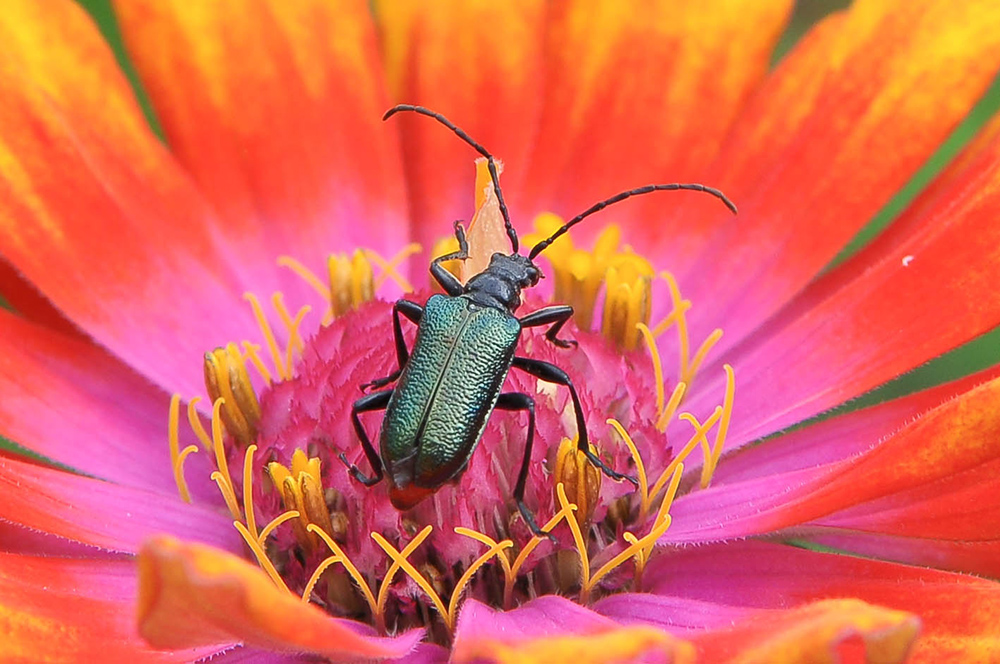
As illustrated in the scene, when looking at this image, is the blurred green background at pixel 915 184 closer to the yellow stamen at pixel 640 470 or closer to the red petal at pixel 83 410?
the yellow stamen at pixel 640 470

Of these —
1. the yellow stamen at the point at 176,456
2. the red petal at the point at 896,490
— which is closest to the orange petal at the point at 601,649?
the red petal at the point at 896,490

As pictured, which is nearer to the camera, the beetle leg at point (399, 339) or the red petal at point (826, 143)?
the beetle leg at point (399, 339)

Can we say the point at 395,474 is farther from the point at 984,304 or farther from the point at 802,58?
the point at 802,58

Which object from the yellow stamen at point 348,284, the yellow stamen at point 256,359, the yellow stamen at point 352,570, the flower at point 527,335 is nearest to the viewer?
the flower at point 527,335

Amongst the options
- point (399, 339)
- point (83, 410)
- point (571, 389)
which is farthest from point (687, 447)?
point (83, 410)

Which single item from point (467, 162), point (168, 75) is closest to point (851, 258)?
point (467, 162)

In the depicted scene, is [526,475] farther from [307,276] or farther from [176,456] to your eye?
[307,276]
